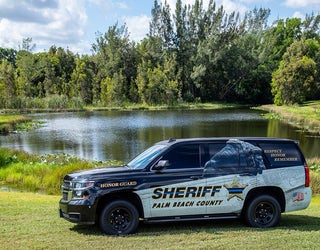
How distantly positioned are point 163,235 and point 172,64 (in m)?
91.5

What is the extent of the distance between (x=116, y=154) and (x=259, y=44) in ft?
281

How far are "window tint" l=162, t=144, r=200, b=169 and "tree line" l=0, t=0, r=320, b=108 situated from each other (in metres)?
82.5

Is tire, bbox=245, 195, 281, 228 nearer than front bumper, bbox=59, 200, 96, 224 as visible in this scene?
No

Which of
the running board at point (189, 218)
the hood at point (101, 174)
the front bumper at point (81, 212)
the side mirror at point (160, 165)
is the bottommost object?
the running board at point (189, 218)

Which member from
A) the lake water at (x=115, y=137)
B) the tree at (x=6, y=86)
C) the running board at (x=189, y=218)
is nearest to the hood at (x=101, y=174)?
the running board at (x=189, y=218)

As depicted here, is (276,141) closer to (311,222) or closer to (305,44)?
(311,222)

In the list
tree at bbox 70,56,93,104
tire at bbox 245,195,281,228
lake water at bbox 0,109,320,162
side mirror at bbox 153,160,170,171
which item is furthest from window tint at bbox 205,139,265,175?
tree at bbox 70,56,93,104

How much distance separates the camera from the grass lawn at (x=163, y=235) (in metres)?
7.89

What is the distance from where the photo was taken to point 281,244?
8.00m

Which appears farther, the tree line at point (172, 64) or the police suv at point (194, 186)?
the tree line at point (172, 64)

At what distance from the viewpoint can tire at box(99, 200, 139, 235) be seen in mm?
8633

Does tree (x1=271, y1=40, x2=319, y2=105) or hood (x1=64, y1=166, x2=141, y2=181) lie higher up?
tree (x1=271, y1=40, x2=319, y2=105)

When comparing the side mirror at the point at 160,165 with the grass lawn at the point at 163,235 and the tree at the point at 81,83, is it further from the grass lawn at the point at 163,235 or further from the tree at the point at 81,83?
the tree at the point at 81,83

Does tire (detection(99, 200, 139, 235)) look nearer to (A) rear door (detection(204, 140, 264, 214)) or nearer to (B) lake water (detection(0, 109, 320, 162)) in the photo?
(A) rear door (detection(204, 140, 264, 214))
